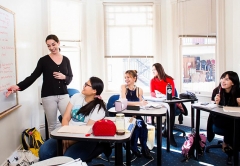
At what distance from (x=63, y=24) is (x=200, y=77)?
2.64 metres

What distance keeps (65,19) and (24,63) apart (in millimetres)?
1297

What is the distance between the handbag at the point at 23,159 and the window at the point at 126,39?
209 centimetres

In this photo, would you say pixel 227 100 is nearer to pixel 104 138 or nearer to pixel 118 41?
pixel 104 138

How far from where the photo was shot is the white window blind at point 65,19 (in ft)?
13.3

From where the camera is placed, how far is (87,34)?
4355 millimetres

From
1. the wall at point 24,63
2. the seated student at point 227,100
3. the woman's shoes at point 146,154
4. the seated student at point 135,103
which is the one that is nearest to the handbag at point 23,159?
the wall at point 24,63

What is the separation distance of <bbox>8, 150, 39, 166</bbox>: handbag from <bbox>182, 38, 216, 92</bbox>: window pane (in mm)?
2939

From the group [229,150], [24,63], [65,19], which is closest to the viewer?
[229,150]

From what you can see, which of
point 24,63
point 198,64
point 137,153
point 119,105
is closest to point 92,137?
point 119,105

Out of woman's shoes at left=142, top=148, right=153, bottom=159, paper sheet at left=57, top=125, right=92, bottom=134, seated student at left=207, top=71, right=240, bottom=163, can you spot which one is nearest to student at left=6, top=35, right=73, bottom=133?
paper sheet at left=57, top=125, right=92, bottom=134

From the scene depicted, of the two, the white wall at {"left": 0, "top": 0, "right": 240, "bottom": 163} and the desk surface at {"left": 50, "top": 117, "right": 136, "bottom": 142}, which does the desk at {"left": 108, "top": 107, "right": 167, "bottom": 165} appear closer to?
the desk surface at {"left": 50, "top": 117, "right": 136, "bottom": 142}

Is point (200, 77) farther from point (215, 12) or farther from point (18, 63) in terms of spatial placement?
point (18, 63)

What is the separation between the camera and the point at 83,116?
2219 millimetres

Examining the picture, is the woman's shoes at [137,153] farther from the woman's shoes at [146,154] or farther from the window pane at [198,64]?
the window pane at [198,64]
